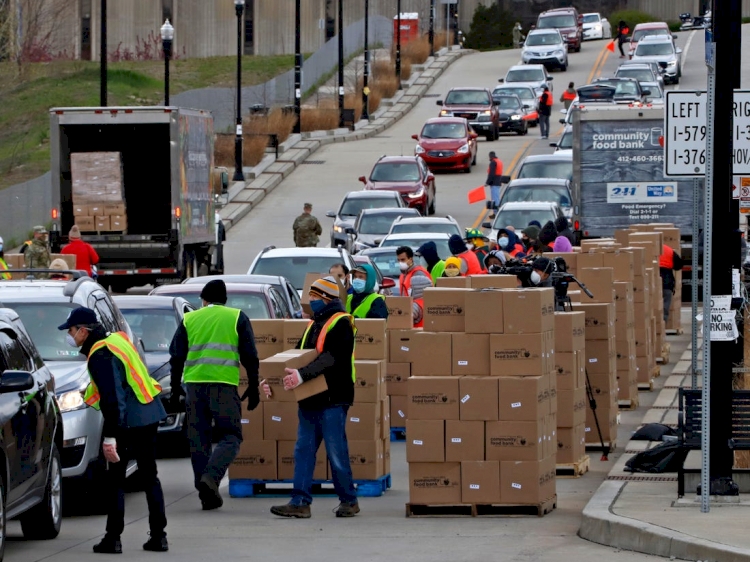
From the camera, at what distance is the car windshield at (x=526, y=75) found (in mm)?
61938

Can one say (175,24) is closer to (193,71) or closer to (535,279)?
(193,71)

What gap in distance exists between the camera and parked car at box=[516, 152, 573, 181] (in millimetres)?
38188

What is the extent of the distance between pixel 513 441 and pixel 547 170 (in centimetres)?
2686

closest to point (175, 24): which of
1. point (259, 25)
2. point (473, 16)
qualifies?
point (259, 25)

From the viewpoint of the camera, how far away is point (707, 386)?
1130cm

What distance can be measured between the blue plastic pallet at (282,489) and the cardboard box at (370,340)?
3.74 feet

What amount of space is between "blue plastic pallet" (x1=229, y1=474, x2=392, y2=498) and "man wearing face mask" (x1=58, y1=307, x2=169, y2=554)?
8.17ft

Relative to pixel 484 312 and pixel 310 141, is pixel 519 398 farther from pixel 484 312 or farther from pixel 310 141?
pixel 310 141

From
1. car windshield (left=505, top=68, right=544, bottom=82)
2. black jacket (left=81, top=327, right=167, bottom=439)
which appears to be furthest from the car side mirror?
car windshield (left=505, top=68, right=544, bottom=82)

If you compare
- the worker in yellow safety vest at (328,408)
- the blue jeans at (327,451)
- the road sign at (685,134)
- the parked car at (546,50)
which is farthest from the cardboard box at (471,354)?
the parked car at (546,50)

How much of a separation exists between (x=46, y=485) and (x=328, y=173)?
41.3 metres

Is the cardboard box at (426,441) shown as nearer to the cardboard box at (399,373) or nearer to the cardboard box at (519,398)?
the cardboard box at (519,398)

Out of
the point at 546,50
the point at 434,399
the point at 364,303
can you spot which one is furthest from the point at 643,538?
the point at 546,50

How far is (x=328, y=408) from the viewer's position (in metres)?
12.1
